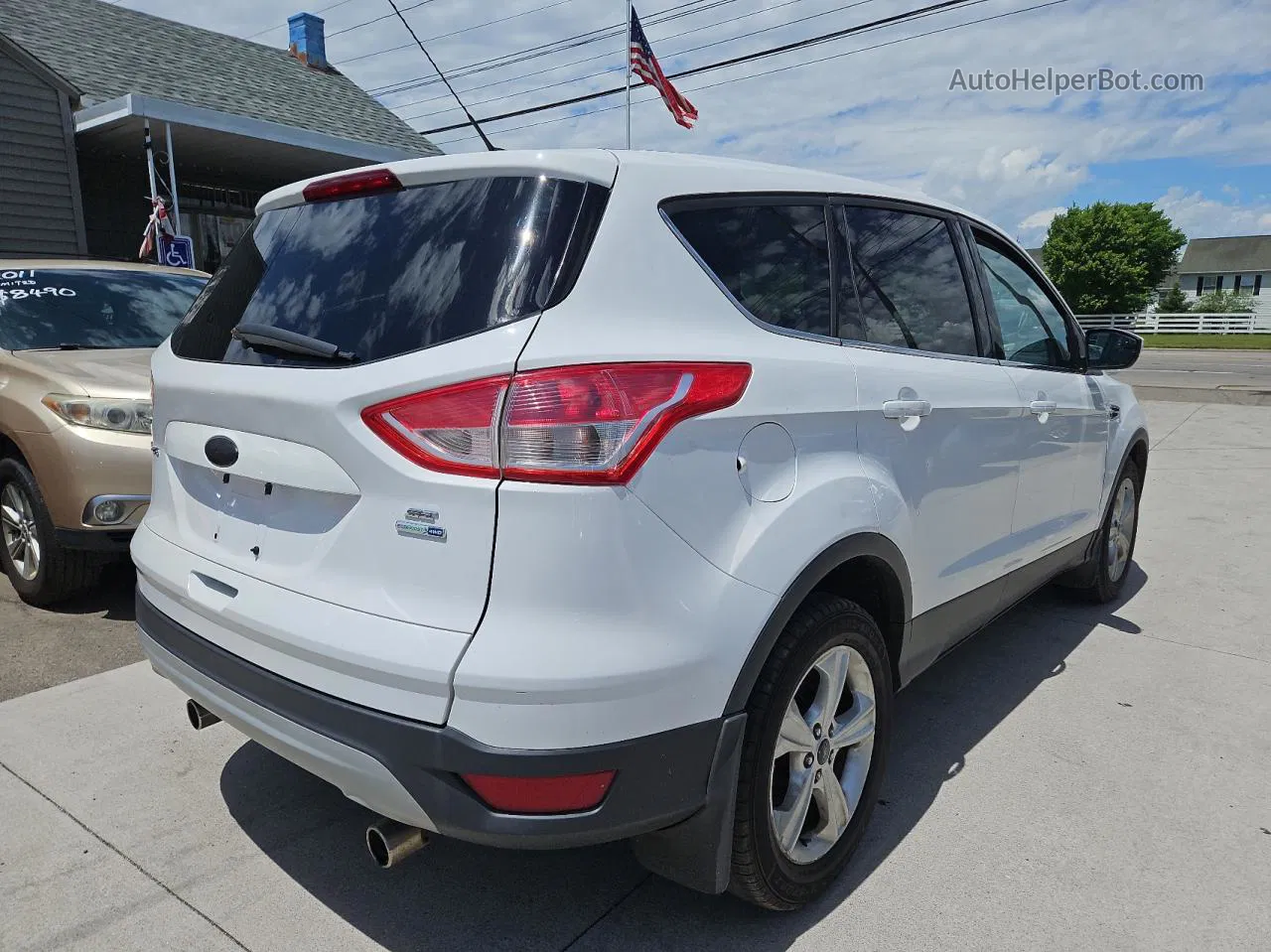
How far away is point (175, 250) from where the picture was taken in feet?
38.0

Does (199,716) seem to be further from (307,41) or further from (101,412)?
(307,41)

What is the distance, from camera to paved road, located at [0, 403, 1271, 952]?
7.64 feet

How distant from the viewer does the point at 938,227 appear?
10.7 feet

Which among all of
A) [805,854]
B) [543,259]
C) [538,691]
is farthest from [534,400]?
[805,854]

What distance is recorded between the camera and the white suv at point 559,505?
1.79m

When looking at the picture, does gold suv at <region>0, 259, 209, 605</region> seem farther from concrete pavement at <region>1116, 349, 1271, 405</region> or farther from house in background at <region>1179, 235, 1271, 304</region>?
house in background at <region>1179, 235, 1271, 304</region>

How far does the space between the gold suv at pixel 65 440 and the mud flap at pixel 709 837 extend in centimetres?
313

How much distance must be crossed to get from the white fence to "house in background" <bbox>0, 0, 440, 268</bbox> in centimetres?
4287

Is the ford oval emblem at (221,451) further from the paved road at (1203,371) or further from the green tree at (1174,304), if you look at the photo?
the green tree at (1174,304)

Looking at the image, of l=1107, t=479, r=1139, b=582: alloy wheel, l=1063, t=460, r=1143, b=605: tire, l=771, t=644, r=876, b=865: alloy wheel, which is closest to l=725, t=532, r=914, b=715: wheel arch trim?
l=771, t=644, r=876, b=865: alloy wheel

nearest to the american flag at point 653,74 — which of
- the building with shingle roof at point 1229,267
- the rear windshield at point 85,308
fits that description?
the rear windshield at point 85,308

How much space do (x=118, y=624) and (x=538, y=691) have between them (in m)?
3.51

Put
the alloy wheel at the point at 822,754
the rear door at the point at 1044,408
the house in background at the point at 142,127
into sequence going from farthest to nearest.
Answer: the house in background at the point at 142,127 → the rear door at the point at 1044,408 → the alloy wheel at the point at 822,754

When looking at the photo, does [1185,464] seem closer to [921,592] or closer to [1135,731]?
[1135,731]
